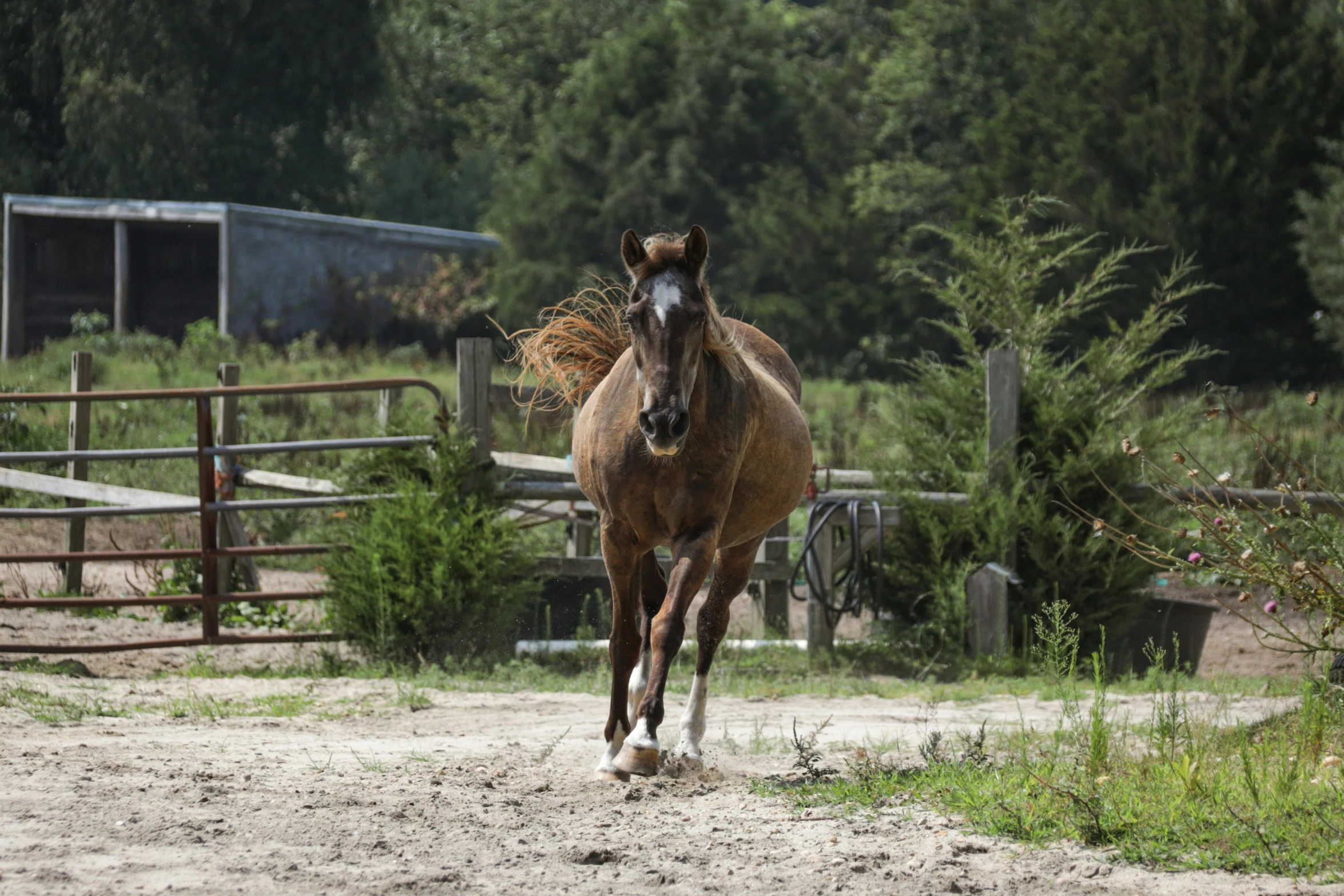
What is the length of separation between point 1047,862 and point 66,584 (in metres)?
8.21

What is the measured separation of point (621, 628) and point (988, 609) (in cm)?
390

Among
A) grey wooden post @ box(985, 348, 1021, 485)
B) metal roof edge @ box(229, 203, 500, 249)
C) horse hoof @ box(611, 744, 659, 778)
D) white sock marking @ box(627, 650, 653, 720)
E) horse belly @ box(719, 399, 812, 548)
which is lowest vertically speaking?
horse hoof @ box(611, 744, 659, 778)

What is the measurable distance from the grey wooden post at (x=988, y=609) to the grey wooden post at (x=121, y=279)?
68.1 feet

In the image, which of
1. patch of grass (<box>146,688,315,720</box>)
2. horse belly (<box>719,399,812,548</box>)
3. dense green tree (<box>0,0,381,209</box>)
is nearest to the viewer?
horse belly (<box>719,399,812,548</box>)

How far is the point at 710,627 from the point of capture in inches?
214

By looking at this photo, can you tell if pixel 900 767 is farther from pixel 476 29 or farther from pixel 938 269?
pixel 476 29

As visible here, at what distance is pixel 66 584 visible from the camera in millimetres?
9789

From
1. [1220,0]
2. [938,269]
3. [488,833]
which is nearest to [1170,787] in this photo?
[488,833]

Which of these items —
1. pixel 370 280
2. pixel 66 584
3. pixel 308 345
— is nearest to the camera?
pixel 66 584

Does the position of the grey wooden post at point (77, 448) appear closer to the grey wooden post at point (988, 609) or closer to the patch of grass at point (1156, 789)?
the grey wooden post at point (988, 609)

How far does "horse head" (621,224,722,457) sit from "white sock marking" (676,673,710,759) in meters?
1.08

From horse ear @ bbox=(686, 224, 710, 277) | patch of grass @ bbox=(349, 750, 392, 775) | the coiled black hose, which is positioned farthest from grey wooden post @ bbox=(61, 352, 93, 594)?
horse ear @ bbox=(686, 224, 710, 277)

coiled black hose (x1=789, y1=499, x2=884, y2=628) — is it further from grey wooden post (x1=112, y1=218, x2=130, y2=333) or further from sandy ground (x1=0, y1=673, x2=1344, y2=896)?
grey wooden post (x1=112, y1=218, x2=130, y2=333)

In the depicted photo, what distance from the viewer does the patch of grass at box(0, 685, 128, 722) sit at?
6.12 m
